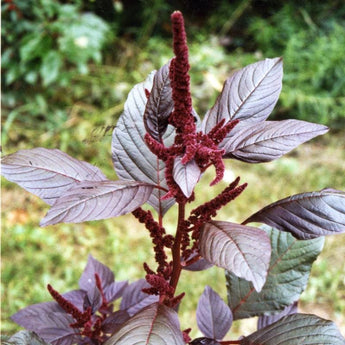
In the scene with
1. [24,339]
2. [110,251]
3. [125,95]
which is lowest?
[24,339]

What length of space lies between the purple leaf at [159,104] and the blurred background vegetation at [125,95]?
4.33 ft

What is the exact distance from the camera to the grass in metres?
1.93

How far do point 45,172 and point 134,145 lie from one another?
0.15 m

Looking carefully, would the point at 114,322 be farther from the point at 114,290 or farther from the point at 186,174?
the point at 186,174

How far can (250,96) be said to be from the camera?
2.34 feet

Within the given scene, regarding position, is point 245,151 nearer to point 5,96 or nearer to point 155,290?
point 155,290

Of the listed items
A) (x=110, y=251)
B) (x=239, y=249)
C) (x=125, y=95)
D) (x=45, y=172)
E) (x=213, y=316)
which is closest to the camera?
(x=239, y=249)

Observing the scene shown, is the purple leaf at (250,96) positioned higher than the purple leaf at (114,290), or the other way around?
the purple leaf at (250,96)

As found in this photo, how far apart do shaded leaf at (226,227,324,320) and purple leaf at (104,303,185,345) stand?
28cm

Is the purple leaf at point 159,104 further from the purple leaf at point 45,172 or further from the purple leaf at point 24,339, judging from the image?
the purple leaf at point 24,339

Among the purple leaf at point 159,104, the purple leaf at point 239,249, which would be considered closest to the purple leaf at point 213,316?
the purple leaf at point 239,249

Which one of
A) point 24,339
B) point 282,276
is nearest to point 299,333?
point 282,276

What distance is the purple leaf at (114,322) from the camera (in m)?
0.82

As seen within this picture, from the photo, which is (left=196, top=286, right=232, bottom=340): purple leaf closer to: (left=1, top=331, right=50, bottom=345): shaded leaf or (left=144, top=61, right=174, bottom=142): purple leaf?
(left=1, top=331, right=50, bottom=345): shaded leaf
